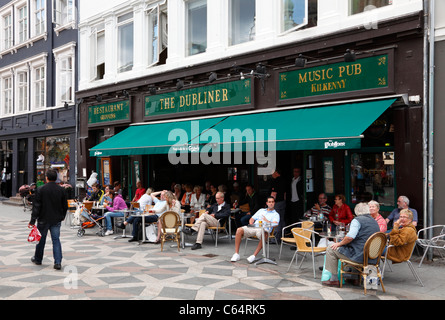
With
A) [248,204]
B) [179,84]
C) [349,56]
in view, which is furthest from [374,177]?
[179,84]

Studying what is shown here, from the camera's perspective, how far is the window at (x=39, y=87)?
808 inches

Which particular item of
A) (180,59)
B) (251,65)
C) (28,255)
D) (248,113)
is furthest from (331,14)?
(28,255)

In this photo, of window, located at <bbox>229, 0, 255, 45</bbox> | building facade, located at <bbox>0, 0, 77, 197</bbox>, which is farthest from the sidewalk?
building facade, located at <bbox>0, 0, 77, 197</bbox>

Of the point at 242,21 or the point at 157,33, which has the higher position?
the point at 157,33

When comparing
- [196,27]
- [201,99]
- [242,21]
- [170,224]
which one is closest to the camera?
[170,224]

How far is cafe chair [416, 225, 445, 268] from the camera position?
7762mm

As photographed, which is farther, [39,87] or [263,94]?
[39,87]

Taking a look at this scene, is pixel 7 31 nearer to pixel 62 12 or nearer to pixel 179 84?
pixel 62 12

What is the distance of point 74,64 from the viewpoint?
1822 cm

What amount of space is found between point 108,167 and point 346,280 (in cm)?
1192

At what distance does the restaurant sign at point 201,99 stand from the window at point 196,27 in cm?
141

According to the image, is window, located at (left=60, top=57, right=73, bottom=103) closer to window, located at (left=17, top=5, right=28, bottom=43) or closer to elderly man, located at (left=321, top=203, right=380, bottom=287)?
window, located at (left=17, top=5, right=28, bottom=43)

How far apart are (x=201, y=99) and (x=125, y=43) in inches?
205

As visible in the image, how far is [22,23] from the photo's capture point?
22188 mm
